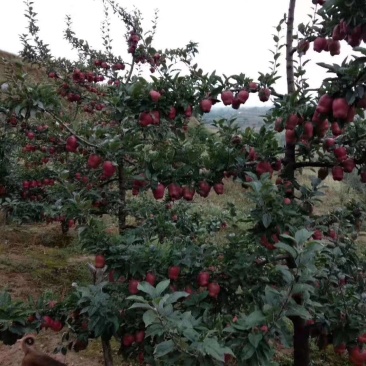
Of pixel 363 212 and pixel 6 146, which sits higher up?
pixel 6 146

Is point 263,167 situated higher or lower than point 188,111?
lower

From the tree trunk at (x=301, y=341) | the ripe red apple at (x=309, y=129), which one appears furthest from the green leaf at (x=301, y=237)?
the tree trunk at (x=301, y=341)

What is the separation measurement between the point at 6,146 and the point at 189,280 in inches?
170

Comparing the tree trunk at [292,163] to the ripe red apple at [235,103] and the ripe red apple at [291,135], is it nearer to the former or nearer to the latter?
the ripe red apple at [291,135]

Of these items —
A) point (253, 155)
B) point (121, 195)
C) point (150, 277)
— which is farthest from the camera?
point (121, 195)

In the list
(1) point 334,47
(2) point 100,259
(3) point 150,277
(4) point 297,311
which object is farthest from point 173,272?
(1) point 334,47

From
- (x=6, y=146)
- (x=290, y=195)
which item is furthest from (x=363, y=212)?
(x=6, y=146)

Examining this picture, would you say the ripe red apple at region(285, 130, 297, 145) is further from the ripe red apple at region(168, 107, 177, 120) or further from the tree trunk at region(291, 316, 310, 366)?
the tree trunk at region(291, 316, 310, 366)

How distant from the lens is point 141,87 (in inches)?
92.5

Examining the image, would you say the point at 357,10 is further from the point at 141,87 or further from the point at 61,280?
the point at 61,280

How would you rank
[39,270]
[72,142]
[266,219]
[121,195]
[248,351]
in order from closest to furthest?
[248,351]
[266,219]
[72,142]
[121,195]
[39,270]

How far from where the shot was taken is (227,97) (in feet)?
8.02

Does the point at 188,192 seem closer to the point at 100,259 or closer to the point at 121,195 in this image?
the point at 100,259

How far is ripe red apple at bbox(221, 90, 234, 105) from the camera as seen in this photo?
2445mm
